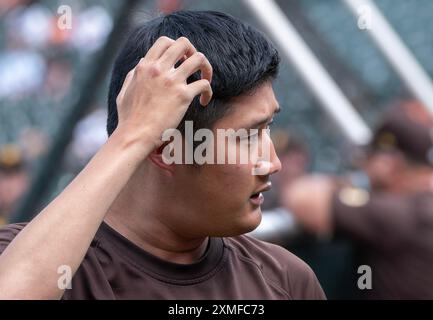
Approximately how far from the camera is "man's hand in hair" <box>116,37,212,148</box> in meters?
1.74

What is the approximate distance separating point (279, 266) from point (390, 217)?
169 cm

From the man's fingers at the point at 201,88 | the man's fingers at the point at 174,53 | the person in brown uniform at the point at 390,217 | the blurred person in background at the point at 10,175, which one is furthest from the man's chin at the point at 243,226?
the blurred person in background at the point at 10,175

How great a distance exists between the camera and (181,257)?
201cm

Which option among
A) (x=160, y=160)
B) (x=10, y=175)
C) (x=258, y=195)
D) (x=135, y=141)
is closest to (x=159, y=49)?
(x=135, y=141)

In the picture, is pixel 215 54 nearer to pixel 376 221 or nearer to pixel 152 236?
pixel 152 236

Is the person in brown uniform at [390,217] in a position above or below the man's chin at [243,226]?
below

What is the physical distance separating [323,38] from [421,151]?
2.05 m

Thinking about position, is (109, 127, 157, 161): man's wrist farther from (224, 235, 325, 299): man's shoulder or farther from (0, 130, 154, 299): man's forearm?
→ (224, 235, 325, 299): man's shoulder

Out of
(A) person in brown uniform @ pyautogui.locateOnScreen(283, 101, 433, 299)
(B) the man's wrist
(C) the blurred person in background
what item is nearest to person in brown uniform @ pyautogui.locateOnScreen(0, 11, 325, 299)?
(B) the man's wrist

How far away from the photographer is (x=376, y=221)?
3.70m

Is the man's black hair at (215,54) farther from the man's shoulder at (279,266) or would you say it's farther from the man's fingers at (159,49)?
the man's shoulder at (279,266)

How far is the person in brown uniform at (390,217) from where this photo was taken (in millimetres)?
3666

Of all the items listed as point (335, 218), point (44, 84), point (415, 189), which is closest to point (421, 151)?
point (415, 189)

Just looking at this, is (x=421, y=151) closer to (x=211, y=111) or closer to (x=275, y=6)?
→ (x=275, y=6)
